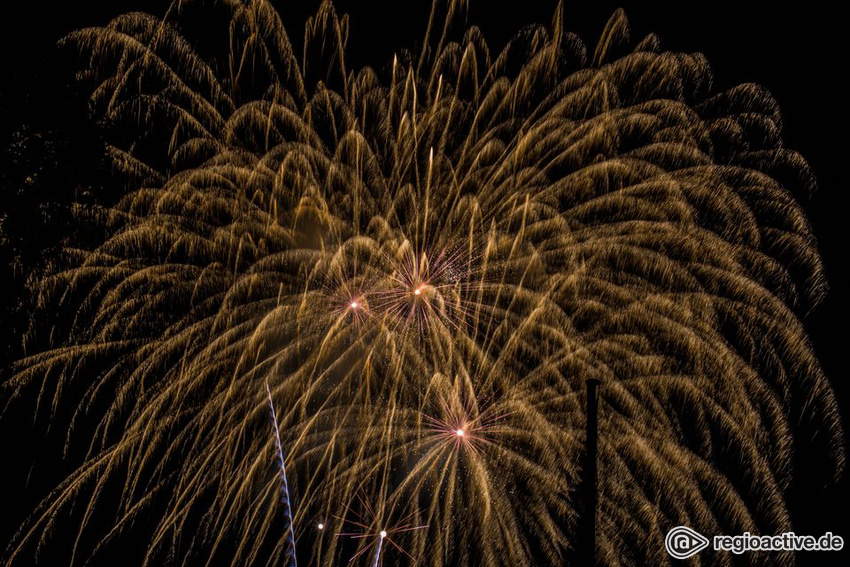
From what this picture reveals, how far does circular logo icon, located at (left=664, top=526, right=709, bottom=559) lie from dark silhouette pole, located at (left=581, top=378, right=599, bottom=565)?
26.3ft

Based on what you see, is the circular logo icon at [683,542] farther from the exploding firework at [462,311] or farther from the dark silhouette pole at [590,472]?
the dark silhouette pole at [590,472]

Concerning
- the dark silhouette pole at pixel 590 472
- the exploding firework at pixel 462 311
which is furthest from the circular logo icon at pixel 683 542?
the dark silhouette pole at pixel 590 472

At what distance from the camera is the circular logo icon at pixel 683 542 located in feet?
46.2

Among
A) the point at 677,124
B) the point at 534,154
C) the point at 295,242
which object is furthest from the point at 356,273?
the point at 677,124

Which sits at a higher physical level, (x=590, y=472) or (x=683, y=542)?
(x=683, y=542)

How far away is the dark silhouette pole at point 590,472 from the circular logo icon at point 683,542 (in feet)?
26.3

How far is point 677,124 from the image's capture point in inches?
497

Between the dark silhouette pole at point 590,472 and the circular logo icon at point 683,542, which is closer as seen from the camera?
the dark silhouette pole at point 590,472

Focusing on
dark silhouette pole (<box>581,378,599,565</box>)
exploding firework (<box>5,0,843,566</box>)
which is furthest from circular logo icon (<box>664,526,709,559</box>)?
dark silhouette pole (<box>581,378,599,565</box>)

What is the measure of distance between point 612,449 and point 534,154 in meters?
5.62

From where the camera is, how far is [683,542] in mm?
14164

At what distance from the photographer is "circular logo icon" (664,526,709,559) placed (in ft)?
46.2

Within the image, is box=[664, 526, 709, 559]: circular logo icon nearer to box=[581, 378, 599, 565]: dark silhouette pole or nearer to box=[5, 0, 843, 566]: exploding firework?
box=[5, 0, 843, 566]: exploding firework

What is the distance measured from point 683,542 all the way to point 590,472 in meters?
8.78
